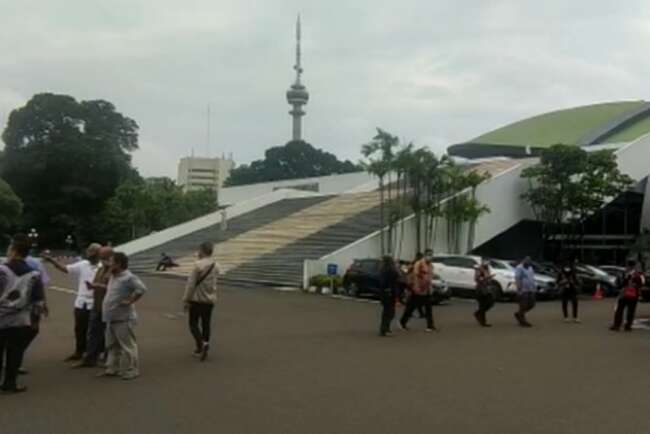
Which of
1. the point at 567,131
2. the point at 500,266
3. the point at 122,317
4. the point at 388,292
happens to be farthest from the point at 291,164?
the point at 122,317

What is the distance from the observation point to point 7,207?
60250mm

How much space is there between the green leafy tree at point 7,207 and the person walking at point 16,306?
55318 millimetres

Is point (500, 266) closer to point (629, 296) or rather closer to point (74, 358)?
point (629, 296)

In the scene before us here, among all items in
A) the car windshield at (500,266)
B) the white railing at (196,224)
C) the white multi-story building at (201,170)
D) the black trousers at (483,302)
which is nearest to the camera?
the black trousers at (483,302)

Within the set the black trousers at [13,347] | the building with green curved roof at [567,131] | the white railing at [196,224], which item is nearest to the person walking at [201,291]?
the black trousers at [13,347]

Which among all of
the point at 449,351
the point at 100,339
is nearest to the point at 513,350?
the point at 449,351

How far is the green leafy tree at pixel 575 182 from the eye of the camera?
36.4 m

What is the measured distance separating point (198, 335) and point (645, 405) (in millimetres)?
5538

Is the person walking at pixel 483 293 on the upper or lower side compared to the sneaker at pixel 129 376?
upper

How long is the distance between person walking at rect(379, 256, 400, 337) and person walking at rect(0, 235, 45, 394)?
715 centimetres

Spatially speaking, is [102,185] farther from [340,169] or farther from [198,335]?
[198,335]

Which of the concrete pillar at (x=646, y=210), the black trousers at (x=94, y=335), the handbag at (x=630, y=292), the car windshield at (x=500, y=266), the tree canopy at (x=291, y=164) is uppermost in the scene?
the tree canopy at (x=291, y=164)

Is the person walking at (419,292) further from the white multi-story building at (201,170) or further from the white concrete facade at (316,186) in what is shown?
the white multi-story building at (201,170)

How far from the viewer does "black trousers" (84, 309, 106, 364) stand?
9781 millimetres
